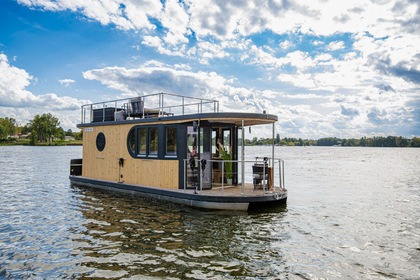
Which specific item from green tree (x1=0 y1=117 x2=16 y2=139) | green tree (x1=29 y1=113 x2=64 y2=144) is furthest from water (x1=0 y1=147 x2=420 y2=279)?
green tree (x1=0 y1=117 x2=16 y2=139)

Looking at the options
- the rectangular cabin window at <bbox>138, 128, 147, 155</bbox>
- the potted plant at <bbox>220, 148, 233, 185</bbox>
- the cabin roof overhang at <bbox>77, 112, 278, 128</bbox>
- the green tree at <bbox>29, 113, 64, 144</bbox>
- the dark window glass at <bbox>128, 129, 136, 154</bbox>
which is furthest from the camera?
the green tree at <bbox>29, 113, 64, 144</bbox>

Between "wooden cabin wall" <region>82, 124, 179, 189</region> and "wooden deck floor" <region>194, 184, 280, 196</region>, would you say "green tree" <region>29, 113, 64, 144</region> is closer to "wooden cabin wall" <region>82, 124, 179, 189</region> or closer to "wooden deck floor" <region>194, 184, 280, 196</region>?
"wooden cabin wall" <region>82, 124, 179, 189</region>

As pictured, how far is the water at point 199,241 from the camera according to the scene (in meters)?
7.49

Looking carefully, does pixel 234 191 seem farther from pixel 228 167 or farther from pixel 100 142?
pixel 100 142

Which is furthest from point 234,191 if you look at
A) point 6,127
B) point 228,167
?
point 6,127

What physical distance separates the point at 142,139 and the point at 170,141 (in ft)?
6.45

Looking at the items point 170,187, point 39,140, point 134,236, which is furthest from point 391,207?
point 39,140

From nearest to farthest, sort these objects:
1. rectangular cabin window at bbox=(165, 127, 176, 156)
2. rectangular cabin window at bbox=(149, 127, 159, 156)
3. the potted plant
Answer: rectangular cabin window at bbox=(165, 127, 176, 156) → the potted plant → rectangular cabin window at bbox=(149, 127, 159, 156)

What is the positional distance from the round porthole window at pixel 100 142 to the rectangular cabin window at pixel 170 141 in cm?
529

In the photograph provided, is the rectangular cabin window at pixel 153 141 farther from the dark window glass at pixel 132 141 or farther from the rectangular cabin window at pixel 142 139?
the dark window glass at pixel 132 141

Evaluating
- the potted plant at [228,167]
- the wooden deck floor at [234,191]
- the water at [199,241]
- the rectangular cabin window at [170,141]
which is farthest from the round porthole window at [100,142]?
the wooden deck floor at [234,191]

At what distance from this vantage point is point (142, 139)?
15898 millimetres

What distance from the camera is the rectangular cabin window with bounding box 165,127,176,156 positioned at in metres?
14.5

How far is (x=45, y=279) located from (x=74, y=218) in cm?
533
